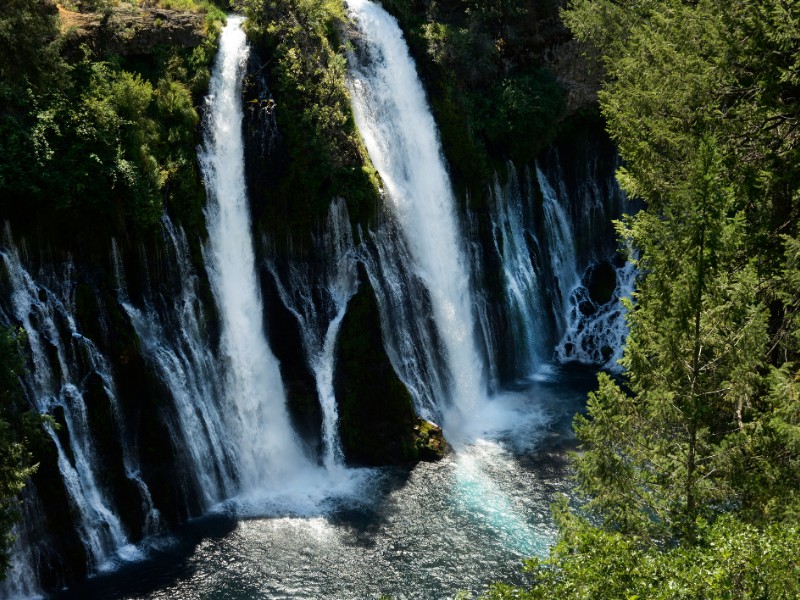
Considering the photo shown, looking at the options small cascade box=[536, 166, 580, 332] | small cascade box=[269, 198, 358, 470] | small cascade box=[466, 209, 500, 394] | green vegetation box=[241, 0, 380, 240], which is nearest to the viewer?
small cascade box=[269, 198, 358, 470]

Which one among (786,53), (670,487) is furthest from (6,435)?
(786,53)

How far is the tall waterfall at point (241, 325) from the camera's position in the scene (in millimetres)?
22125

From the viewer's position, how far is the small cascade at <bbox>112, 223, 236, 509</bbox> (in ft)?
66.6

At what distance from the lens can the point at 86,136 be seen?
19.7 metres

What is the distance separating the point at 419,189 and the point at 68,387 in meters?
13.2

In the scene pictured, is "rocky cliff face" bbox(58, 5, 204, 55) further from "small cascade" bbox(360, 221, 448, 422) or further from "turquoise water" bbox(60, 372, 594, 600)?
"turquoise water" bbox(60, 372, 594, 600)

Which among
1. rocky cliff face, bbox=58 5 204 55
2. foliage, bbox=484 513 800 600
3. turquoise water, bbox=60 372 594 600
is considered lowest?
turquoise water, bbox=60 372 594 600

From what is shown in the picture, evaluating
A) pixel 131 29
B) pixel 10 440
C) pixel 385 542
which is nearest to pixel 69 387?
pixel 10 440

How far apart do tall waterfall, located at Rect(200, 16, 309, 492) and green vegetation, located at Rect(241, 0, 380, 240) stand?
48.7 inches

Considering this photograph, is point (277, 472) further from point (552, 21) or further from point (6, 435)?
point (552, 21)

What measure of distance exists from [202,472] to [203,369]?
271 centimetres

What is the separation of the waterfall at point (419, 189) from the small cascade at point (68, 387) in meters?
9.71

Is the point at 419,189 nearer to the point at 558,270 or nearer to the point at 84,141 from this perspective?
the point at 558,270

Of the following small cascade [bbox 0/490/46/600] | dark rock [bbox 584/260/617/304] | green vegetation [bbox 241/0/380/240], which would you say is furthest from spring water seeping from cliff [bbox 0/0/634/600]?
dark rock [bbox 584/260/617/304]
